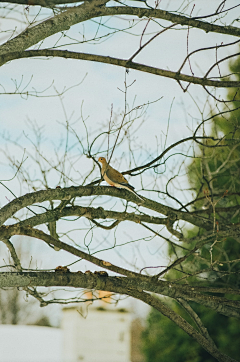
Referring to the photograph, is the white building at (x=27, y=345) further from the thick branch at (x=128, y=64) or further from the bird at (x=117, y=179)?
the thick branch at (x=128, y=64)

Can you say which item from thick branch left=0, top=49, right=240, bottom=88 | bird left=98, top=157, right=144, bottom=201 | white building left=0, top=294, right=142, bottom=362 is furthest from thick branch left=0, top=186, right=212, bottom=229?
white building left=0, top=294, right=142, bottom=362

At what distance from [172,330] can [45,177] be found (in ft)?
17.8

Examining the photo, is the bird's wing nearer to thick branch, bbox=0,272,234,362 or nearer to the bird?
the bird

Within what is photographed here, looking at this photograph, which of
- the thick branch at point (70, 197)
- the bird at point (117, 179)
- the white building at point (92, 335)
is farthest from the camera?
the white building at point (92, 335)

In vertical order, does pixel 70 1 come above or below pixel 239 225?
above

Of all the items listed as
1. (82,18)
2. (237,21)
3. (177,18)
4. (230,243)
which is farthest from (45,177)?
(230,243)

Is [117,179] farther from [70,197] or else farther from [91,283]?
[91,283]

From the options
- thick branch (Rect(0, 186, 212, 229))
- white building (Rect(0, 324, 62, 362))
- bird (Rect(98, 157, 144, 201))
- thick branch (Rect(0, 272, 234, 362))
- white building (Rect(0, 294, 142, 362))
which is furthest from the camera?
white building (Rect(0, 294, 142, 362))

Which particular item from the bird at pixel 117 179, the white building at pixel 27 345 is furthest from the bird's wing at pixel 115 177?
the white building at pixel 27 345

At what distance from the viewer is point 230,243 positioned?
26.1 feet

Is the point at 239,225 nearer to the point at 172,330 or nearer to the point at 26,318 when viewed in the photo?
the point at 172,330

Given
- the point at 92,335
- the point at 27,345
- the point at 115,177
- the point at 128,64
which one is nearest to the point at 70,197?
the point at 115,177

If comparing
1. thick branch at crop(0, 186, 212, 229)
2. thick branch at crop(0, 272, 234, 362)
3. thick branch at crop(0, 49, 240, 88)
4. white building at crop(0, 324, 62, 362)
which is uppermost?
thick branch at crop(0, 49, 240, 88)

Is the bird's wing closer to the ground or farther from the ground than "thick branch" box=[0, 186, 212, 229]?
farther from the ground
